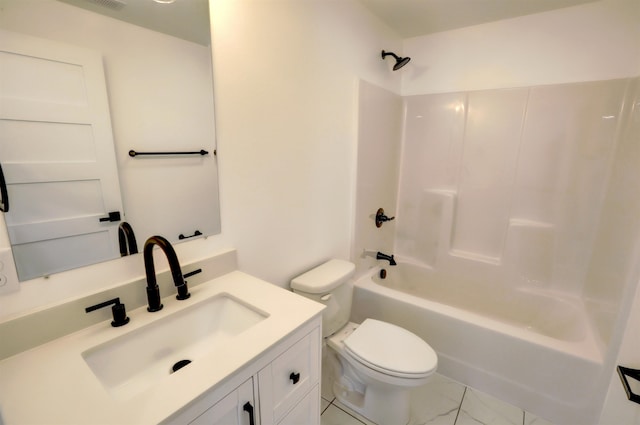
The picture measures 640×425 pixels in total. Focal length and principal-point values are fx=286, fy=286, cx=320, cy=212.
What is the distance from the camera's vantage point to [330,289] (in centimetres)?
152

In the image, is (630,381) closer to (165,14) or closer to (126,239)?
(126,239)

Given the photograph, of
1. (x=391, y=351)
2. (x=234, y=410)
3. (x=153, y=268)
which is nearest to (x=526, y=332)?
(x=391, y=351)

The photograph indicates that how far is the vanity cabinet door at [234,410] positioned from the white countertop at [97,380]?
0.08 metres

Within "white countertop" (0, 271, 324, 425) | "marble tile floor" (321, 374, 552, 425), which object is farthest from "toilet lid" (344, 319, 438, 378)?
"white countertop" (0, 271, 324, 425)

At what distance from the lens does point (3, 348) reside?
0.75m

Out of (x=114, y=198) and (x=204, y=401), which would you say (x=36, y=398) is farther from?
(x=114, y=198)

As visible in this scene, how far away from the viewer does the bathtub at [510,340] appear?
1.45m

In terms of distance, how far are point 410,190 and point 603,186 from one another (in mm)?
1223

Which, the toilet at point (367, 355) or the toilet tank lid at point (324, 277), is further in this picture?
the toilet tank lid at point (324, 277)

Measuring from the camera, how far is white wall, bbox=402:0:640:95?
169cm

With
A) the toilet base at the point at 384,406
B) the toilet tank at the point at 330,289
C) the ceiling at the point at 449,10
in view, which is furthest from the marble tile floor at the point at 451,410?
the ceiling at the point at 449,10

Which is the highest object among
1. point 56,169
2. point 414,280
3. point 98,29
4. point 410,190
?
point 98,29

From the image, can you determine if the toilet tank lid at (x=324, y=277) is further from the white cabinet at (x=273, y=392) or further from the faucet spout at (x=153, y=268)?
the faucet spout at (x=153, y=268)

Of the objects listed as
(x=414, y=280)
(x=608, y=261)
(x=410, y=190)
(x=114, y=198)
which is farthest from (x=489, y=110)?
(x=114, y=198)
